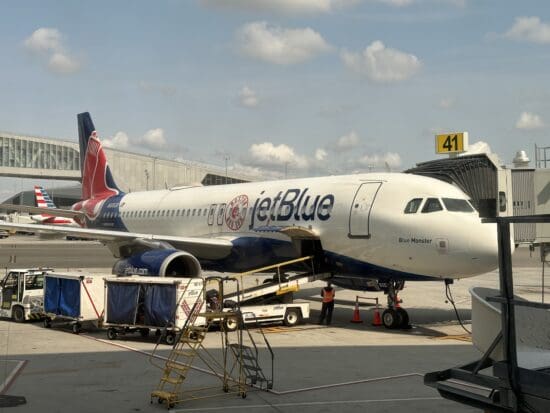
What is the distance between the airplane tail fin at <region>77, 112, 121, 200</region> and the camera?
3247 centimetres

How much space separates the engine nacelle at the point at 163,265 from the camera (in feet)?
60.2

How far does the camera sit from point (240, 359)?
11195 millimetres

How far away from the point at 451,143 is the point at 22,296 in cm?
3674

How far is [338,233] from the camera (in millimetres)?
18141

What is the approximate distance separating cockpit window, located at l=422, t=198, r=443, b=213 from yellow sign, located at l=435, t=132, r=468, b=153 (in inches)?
1130

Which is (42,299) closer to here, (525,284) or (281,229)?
(281,229)

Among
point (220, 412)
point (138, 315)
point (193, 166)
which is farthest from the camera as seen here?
point (193, 166)

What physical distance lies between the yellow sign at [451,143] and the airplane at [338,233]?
25897mm

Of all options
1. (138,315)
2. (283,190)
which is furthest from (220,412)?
(283,190)

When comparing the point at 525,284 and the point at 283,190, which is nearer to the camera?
the point at 283,190

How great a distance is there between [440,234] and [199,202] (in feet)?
36.3

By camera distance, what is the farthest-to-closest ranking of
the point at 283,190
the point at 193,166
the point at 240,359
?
the point at 193,166 → the point at 283,190 → the point at 240,359

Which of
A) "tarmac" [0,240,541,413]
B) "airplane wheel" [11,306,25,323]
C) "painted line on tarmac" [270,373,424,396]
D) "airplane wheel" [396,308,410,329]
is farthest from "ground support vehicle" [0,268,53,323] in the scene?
"painted line on tarmac" [270,373,424,396]

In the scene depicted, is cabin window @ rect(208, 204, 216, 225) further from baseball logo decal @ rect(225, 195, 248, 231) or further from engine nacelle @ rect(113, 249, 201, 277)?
engine nacelle @ rect(113, 249, 201, 277)
